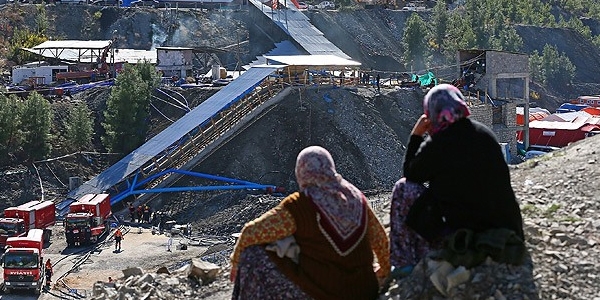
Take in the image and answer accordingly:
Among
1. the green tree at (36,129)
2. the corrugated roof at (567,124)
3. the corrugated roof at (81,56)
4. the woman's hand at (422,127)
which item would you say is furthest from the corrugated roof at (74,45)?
the woman's hand at (422,127)

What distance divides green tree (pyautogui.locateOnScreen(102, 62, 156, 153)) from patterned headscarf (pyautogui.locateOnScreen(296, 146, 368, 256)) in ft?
92.6

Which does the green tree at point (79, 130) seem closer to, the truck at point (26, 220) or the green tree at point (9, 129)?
the green tree at point (9, 129)

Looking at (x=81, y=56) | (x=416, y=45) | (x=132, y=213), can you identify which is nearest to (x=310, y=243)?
(x=132, y=213)

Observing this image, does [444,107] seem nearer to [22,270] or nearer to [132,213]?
[22,270]

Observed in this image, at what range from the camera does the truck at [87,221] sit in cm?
2609

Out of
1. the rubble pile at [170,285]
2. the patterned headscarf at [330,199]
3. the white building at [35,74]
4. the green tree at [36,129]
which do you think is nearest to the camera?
the patterned headscarf at [330,199]

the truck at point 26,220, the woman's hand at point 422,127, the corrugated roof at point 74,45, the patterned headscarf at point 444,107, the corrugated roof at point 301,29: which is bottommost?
the truck at point 26,220

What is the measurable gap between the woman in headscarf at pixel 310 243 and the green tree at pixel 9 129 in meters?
27.5

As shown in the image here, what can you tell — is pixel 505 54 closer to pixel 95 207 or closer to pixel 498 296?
pixel 95 207

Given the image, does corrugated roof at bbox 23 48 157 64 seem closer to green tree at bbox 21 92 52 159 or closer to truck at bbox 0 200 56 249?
green tree at bbox 21 92 52 159

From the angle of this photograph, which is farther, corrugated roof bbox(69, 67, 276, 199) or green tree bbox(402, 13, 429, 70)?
green tree bbox(402, 13, 429, 70)

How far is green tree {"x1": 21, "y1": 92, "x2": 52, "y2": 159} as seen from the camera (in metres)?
32.7

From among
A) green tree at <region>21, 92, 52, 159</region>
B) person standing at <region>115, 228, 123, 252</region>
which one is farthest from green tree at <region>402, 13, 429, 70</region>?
person standing at <region>115, 228, 123, 252</region>

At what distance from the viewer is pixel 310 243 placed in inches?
253
